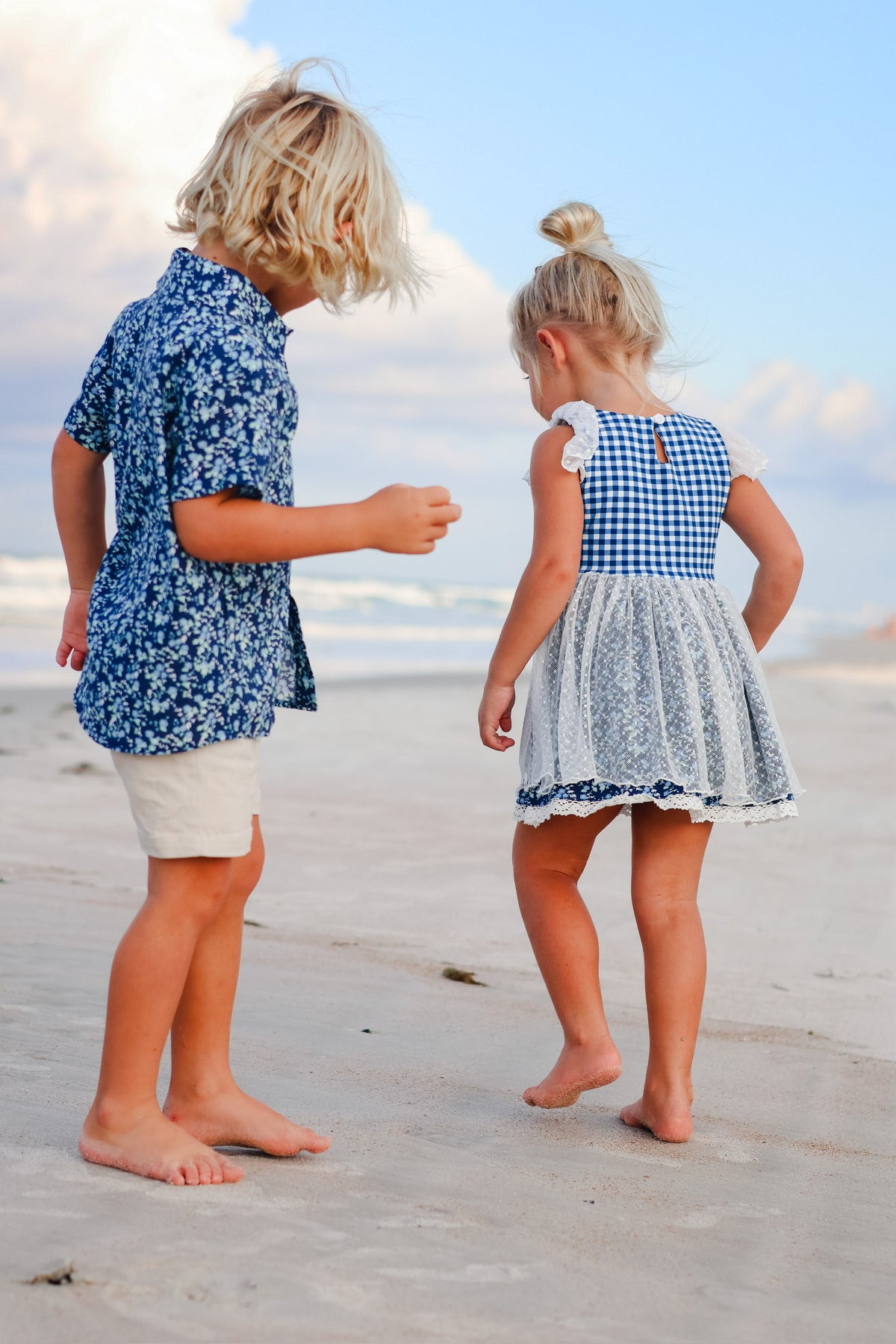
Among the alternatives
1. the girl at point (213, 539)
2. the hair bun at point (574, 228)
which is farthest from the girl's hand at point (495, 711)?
the hair bun at point (574, 228)

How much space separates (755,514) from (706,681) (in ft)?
1.49

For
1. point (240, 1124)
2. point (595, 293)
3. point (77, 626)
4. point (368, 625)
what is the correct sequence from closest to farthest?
1. point (240, 1124)
2. point (77, 626)
3. point (595, 293)
4. point (368, 625)

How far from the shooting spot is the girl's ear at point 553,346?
2.75 m

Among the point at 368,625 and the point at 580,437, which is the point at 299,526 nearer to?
the point at 580,437

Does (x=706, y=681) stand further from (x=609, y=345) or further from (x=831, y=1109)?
(x=831, y=1109)

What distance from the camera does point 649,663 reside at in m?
2.54

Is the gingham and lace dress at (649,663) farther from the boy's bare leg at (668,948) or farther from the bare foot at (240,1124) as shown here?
the bare foot at (240,1124)

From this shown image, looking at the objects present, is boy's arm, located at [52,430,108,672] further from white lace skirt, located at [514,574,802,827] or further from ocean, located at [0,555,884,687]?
ocean, located at [0,555,884,687]

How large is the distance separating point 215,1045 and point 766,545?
→ 1551mm

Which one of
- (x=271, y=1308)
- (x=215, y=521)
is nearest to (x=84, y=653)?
(x=215, y=521)

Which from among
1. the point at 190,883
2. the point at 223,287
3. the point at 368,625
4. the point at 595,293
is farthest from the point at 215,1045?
the point at 368,625

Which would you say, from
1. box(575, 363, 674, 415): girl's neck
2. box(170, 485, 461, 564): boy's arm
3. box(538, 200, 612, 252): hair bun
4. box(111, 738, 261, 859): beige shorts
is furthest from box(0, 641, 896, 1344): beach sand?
box(538, 200, 612, 252): hair bun

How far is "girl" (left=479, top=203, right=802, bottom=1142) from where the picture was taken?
2.52 meters

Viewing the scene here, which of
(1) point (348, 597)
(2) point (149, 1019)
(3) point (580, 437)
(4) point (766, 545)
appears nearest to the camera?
(2) point (149, 1019)
